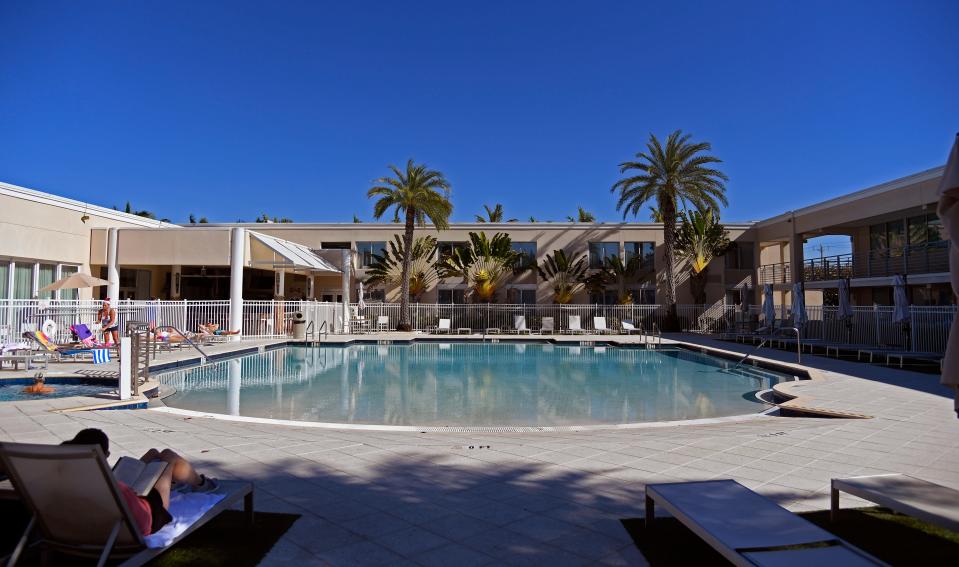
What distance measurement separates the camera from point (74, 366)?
12.5 metres

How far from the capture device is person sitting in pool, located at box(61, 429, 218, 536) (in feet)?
9.39

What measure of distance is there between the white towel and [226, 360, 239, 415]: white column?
665 cm

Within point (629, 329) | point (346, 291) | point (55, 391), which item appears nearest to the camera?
point (55, 391)

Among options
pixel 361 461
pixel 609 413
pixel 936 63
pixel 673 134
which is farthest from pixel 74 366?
pixel 673 134

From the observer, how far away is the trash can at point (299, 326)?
75.4 feet

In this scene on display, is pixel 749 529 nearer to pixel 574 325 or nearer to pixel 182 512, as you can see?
pixel 182 512

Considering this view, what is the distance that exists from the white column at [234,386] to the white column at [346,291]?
33.8ft

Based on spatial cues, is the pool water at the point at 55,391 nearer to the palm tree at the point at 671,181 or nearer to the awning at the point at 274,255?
the awning at the point at 274,255

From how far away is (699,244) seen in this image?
30547mm

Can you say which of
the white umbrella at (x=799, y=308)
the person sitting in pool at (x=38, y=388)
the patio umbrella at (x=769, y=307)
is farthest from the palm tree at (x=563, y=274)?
the person sitting in pool at (x=38, y=388)

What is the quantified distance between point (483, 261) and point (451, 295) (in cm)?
387

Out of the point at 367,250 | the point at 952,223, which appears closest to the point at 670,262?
the point at 367,250

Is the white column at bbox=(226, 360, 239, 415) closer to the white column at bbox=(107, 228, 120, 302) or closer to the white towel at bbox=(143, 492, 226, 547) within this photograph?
the white towel at bbox=(143, 492, 226, 547)

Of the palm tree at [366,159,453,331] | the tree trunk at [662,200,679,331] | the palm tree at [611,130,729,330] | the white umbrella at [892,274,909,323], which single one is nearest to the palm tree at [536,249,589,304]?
the palm tree at [611,130,729,330]
